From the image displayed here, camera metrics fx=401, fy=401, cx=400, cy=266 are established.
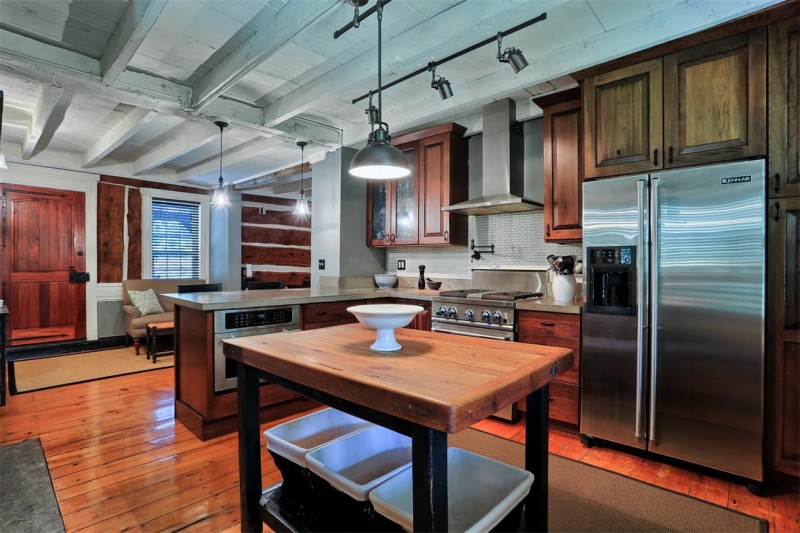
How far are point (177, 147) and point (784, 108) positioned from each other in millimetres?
5347

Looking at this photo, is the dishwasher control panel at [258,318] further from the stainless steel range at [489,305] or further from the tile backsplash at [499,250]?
the tile backsplash at [499,250]

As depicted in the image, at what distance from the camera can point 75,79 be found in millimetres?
2760

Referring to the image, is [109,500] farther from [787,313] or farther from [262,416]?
[787,313]

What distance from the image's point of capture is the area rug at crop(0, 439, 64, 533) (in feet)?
6.03

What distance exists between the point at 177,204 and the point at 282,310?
15.2 feet

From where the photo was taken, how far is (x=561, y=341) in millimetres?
2760

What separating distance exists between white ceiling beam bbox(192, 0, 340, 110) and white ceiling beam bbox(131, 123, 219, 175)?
3.77ft

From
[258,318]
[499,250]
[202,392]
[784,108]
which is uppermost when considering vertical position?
[784,108]

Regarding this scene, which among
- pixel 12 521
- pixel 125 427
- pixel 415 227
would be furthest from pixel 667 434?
pixel 125 427

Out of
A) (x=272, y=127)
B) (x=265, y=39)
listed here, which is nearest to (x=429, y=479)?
(x=265, y=39)

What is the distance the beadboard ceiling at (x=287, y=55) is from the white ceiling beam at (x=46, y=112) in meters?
0.02

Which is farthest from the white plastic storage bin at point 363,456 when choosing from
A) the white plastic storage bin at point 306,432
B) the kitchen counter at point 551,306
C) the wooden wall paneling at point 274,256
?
the wooden wall paneling at point 274,256

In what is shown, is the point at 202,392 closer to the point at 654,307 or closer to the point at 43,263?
the point at 654,307

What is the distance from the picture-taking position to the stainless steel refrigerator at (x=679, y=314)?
6.97 ft
